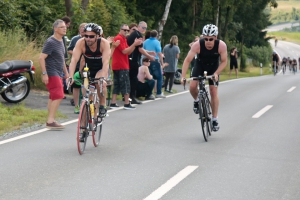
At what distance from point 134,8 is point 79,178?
1520 inches

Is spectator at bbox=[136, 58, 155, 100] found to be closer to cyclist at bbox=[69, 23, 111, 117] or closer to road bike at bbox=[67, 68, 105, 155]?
cyclist at bbox=[69, 23, 111, 117]

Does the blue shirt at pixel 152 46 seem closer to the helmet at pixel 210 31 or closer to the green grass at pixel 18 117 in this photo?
the green grass at pixel 18 117

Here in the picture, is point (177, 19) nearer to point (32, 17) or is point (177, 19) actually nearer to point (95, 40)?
point (32, 17)

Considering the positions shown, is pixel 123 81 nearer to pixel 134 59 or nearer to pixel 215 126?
pixel 134 59

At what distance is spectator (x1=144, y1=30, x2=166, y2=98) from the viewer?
19.2 meters

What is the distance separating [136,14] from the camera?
46.1 m

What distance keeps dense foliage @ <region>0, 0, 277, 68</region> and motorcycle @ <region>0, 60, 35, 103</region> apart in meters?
7.42

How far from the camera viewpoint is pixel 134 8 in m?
46.2

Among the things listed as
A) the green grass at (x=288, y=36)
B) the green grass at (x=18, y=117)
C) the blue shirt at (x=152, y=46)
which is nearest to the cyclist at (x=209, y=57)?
the green grass at (x=18, y=117)

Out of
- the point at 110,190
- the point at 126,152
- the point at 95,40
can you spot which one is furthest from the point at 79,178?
the point at 95,40

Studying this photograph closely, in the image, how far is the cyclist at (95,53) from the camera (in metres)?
10.4

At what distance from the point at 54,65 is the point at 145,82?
610 cm

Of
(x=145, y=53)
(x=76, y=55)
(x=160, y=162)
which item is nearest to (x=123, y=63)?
(x=145, y=53)

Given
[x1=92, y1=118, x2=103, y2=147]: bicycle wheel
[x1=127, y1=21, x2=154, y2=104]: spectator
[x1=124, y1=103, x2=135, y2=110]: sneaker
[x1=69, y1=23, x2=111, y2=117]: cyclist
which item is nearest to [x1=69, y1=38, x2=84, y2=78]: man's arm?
[x1=69, y1=23, x2=111, y2=117]: cyclist
